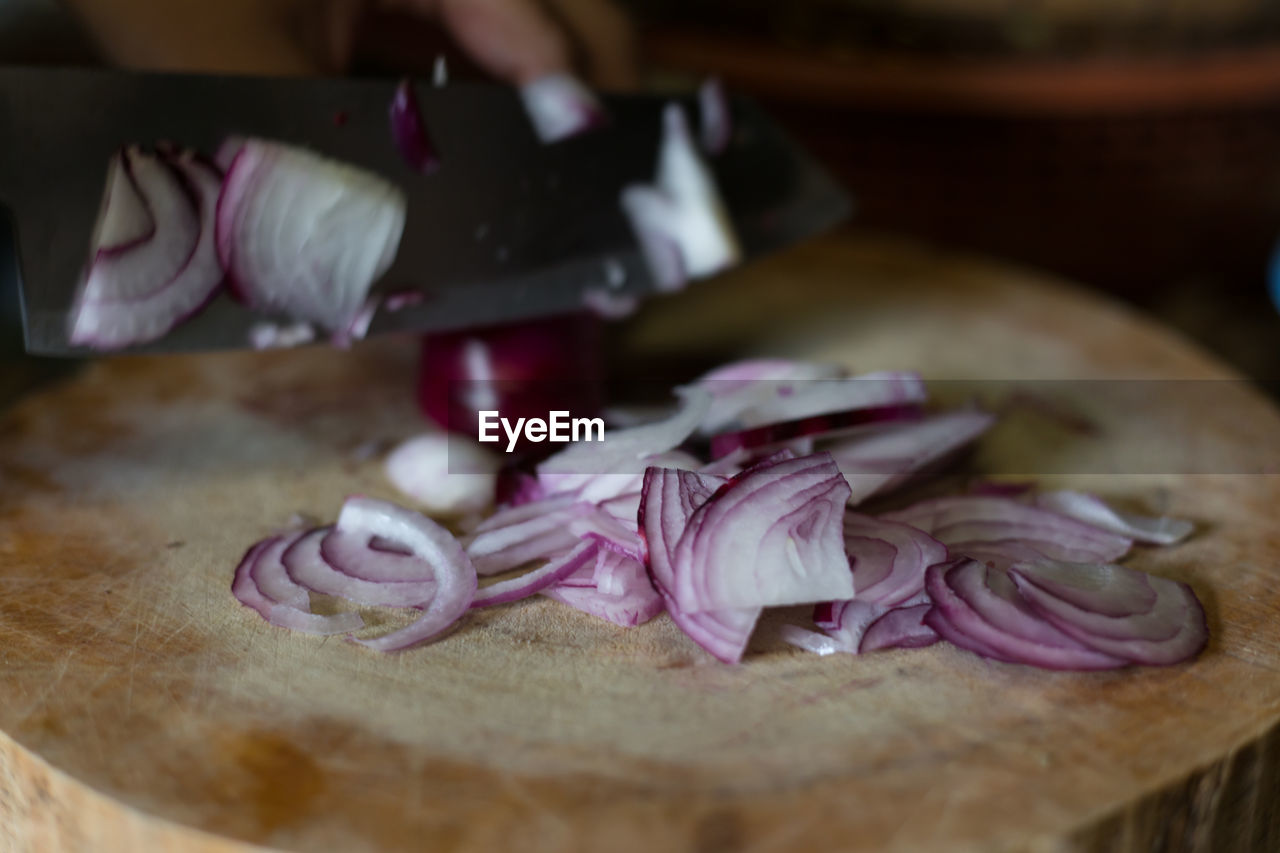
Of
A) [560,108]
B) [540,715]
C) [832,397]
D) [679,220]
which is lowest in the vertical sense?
[540,715]

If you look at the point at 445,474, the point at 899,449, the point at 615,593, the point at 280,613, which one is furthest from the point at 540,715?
the point at 899,449

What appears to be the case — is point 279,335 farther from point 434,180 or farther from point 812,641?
point 812,641

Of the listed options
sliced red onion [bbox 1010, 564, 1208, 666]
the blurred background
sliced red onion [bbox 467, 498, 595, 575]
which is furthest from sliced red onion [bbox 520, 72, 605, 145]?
the blurred background

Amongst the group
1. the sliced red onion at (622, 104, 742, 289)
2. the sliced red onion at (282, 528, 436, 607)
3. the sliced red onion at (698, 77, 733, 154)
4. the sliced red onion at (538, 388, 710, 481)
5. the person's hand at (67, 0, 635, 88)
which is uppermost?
the person's hand at (67, 0, 635, 88)

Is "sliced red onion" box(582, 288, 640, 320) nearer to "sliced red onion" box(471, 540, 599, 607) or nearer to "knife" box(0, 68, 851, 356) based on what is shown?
"knife" box(0, 68, 851, 356)

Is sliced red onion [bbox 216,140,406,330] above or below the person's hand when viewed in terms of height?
below

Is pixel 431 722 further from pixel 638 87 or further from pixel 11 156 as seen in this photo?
pixel 638 87

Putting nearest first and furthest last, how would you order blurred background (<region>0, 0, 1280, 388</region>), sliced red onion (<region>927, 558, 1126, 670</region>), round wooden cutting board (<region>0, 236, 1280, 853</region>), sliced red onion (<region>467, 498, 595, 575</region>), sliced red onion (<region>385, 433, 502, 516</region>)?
round wooden cutting board (<region>0, 236, 1280, 853</region>) < sliced red onion (<region>927, 558, 1126, 670</region>) < sliced red onion (<region>467, 498, 595, 575</region>) < sliced red onion (<region>385, 433, 502, 516</region>) < blurred background (<region>0, 0, 1280, 388</region>)
